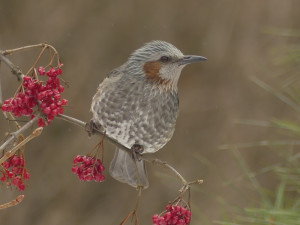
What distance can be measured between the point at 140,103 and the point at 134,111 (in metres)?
0.04

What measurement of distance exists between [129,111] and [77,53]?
209cm

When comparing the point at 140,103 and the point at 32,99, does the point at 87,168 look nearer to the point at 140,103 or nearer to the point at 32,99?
the point at 32,99

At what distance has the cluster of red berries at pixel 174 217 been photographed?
44.9 inches

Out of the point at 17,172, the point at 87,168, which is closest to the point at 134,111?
the point at 87,168

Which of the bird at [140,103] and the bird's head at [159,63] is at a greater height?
the bird's head at [159,63]

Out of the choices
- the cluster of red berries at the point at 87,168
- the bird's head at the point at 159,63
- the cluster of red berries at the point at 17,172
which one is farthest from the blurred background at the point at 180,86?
the cluster of red berries at the point at 17,172

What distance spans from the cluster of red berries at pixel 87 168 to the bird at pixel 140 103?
1.00 ft

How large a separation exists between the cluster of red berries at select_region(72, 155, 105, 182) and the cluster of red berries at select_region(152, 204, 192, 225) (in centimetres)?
22

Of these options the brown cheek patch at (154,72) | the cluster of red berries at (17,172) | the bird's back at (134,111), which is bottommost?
the bird's back at (134,111)

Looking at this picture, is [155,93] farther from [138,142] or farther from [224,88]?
[224,88]

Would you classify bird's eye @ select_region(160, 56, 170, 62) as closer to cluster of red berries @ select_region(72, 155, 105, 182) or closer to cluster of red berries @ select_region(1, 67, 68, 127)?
cluster of red berries @ select_region(72, 155, 105, 182)

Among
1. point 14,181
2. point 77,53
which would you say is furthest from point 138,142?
point 77,53

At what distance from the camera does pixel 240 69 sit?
3822 mm

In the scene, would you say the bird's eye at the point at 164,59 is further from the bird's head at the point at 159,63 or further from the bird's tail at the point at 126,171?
the bird's tail at the point at 126,171
